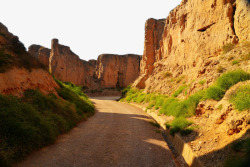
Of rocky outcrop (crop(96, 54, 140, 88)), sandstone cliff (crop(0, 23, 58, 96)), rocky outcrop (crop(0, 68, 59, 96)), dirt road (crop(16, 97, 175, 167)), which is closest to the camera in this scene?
dirt road (crop(16, 97, 175, 167))

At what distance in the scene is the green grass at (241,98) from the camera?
551 cm

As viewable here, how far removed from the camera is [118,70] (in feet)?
211

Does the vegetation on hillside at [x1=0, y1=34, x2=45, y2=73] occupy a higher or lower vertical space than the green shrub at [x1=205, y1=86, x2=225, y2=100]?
higher

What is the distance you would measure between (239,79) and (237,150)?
484 centimetres

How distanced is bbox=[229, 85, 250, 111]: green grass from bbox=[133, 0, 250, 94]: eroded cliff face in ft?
13.4

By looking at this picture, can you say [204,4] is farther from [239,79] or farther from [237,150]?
[237,150]

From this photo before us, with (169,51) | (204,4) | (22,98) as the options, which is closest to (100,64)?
(169,51)

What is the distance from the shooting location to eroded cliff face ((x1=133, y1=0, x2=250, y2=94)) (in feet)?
43.0

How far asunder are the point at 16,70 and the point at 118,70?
179ft

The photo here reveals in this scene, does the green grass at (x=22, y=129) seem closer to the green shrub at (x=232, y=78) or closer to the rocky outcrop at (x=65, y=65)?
the green shrub at (x=232, y=78)

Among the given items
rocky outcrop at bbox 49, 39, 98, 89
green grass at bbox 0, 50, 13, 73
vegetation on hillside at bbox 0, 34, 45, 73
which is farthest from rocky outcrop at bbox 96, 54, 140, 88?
green grass at bbox 0, 50, 13, 73

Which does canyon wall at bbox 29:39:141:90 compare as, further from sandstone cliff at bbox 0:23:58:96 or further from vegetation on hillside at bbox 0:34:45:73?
vegetation on hillside at bbox 0:34:45:73

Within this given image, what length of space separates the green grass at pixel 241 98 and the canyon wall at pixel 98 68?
161 ft

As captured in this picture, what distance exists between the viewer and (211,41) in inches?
607
